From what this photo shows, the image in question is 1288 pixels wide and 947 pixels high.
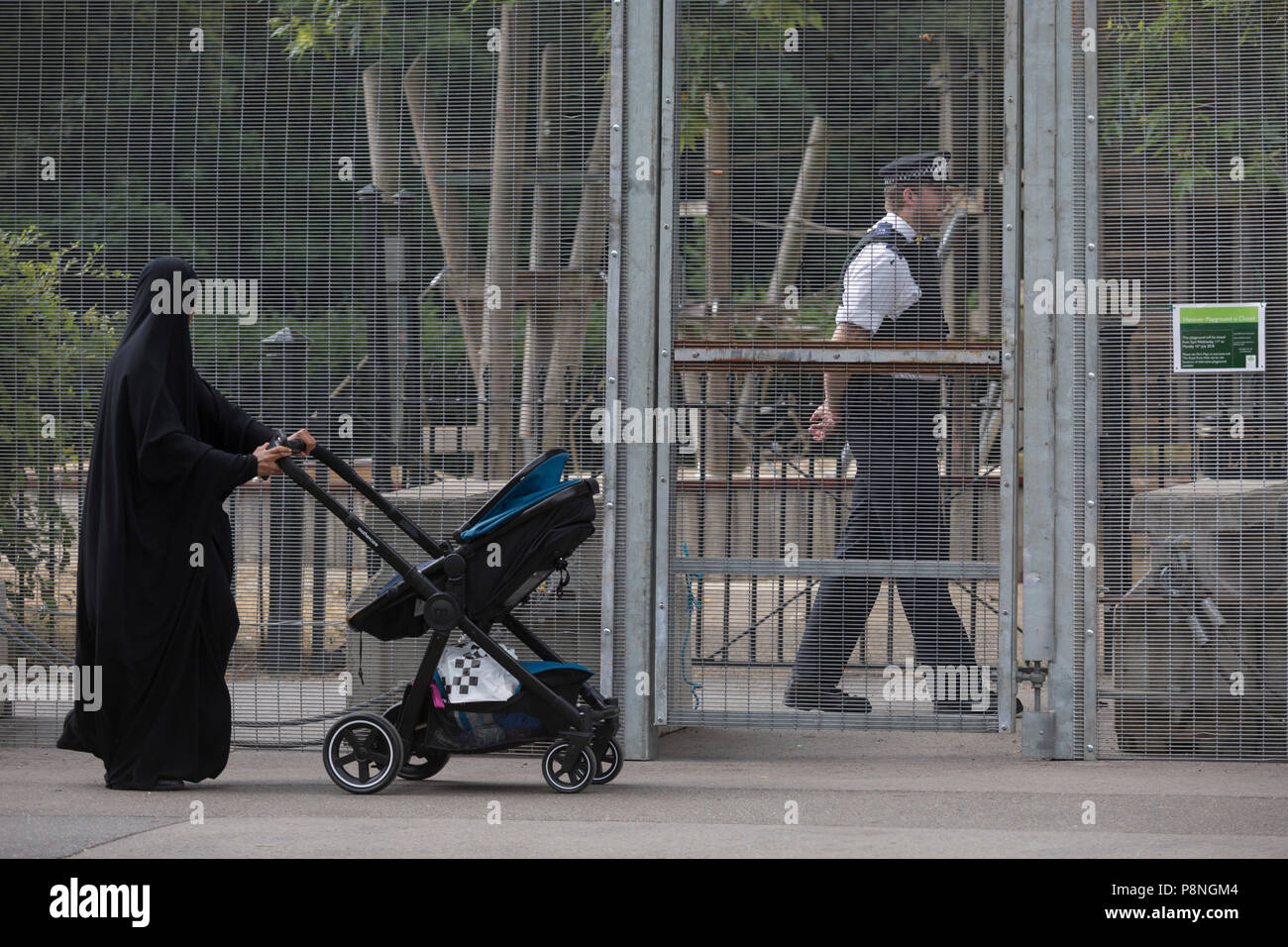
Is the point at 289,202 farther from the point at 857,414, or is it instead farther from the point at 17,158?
the point at 857,414

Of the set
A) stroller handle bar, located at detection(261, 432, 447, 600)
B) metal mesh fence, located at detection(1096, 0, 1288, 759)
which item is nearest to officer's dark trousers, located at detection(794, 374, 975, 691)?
metal mesh fence, located at detection(1096, 0, 1288, 759)

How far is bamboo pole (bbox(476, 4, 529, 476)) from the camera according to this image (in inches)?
291

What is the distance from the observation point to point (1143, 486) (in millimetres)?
7266

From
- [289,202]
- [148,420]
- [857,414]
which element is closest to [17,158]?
[289,202]

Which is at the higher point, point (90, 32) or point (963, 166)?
point (90, 32)

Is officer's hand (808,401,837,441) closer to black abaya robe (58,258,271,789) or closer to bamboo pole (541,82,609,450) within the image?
bamboo pole (541,82,609,450)

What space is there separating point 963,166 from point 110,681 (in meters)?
3.81

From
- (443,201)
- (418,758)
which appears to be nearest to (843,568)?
(418,758)

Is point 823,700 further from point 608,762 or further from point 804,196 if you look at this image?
point 804,196

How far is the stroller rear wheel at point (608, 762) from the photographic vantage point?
6.63 m

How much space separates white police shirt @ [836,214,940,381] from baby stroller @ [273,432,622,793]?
1467 millimetres

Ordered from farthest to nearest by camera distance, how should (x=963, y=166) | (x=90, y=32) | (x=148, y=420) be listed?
(x=90, y=32)
(x=963, y=166)
(x=148, y=420)
